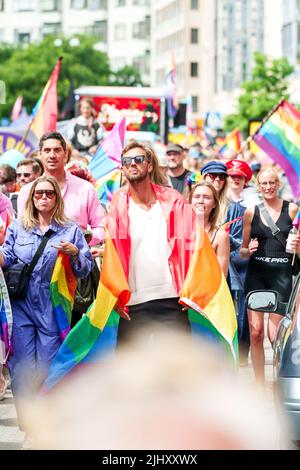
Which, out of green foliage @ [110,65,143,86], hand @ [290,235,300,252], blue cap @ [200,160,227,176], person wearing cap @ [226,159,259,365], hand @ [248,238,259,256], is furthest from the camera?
green foliage @ [110,65,143,86]

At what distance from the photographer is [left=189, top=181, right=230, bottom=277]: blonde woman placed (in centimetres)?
1000

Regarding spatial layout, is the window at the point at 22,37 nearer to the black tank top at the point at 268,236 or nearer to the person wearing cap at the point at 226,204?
the person wearing cap at the point at 226,204

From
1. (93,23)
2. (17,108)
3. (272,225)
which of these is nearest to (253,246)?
(272,225)

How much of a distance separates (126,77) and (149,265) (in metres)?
116

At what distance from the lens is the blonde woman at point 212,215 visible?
394 inches

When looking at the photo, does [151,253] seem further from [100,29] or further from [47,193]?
[100,29]

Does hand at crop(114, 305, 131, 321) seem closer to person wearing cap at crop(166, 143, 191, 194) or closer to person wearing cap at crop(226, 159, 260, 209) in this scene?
person wearing cap at crop(226, 159, 260, 209)

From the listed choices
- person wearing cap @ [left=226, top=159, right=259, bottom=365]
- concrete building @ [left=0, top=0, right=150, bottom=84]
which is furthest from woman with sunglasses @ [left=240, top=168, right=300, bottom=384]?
concrete building @ [left=0, top=0, right=150, bottom=84]

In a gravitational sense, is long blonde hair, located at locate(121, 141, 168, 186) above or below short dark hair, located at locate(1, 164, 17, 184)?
above

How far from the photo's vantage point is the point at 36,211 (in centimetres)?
913

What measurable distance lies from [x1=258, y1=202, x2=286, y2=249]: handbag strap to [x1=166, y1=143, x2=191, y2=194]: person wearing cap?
380cm

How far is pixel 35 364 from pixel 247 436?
170cm

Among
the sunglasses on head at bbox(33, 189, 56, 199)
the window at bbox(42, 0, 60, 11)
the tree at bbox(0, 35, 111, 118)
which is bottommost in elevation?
the sunglasses on head at bbox(33, 189, 56, 199)
